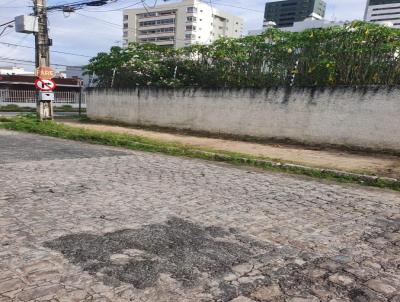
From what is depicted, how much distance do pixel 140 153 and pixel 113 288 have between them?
7647 millimetres

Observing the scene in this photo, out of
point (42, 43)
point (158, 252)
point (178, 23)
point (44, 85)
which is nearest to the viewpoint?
point (158, 252)

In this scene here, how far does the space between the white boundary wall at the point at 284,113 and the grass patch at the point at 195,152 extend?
297 cm

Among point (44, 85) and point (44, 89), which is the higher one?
point (44, 85)

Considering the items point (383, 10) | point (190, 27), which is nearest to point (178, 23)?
point (190, 27)

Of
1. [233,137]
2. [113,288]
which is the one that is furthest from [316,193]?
[233,137]

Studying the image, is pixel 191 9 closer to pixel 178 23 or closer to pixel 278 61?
pixel 178 23

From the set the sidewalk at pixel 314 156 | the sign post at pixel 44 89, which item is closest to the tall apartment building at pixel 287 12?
the sign post at pixel 44 89

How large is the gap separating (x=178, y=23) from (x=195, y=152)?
90515 mm

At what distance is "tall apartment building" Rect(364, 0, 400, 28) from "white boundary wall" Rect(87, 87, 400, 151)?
8719cm

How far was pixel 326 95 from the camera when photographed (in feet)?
36.9

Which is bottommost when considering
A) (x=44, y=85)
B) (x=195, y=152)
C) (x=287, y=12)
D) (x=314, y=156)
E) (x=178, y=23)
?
(x=195, y=152)

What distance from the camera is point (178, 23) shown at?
94.6m

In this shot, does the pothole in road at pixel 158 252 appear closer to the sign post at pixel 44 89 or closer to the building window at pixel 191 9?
the sign post at pixel 44 89

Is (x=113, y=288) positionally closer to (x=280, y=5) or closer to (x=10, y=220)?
(x=10, y=220)
